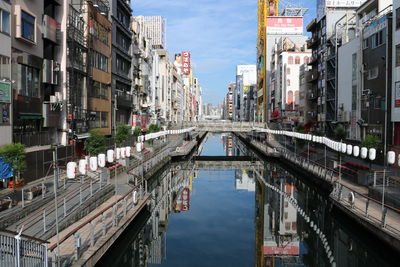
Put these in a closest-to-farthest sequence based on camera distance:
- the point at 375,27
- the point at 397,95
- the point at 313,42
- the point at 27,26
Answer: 1. the point at 27,26
2. the point at 397,95
3. the point at 375,27
4. the point at 313,42

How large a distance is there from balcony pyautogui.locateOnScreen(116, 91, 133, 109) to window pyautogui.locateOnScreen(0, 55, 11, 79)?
30.7 m

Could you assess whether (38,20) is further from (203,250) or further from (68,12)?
(203,250)

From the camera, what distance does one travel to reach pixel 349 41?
50250 millimetres

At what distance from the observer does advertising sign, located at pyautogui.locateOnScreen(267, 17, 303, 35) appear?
118 metres

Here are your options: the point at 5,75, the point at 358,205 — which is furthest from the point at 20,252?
the point at 358,205

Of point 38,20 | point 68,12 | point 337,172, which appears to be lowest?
point 337,172

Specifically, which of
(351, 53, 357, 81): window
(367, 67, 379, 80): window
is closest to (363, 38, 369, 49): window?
(351, 53, 357, 81): window

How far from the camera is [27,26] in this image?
93.7 feet

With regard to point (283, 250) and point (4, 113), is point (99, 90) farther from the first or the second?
point (283, 250)

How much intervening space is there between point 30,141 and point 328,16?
51043 mm

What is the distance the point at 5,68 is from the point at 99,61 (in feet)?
69.3

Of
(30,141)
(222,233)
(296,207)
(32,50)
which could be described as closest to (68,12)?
(32,50)

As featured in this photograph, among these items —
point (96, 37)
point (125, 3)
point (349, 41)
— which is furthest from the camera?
point (125, 3)

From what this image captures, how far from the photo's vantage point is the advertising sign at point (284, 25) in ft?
387
